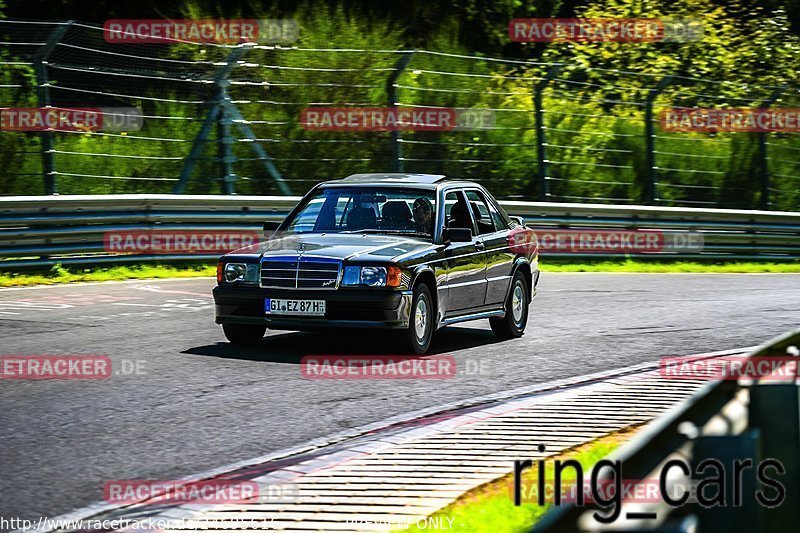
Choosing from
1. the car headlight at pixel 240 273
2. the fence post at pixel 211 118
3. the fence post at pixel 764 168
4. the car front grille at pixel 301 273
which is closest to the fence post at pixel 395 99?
the fence post at pixel 211 118

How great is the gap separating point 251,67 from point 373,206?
974 centimetres

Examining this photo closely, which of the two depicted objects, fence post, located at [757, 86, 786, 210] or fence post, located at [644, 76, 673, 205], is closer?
fence post, located at [644, 76, 673, 205]

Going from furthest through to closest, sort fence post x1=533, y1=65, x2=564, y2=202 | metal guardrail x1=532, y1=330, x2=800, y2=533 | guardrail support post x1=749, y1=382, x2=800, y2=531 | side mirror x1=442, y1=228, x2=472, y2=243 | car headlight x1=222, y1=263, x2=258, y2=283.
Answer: fence post x1=533, y1=65, x2=564, y2=202 → side mirror x1=442, y1=228, x2=472, y2=243 → car headlight x1=222, y1=263, x2=258, y2=283 → guardrail support post x1=749, y1=382, x2=800, y2=531 → metal guardrail x1=532, y1=330, x2=800, y2=533

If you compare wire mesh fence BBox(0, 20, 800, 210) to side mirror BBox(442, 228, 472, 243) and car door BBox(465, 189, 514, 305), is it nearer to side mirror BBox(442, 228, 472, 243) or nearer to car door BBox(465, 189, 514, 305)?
car door BBox(465, 189, 514, 305)

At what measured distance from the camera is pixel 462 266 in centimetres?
1191

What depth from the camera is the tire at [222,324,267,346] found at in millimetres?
11297

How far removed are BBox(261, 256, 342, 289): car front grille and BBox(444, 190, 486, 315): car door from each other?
1338 mm

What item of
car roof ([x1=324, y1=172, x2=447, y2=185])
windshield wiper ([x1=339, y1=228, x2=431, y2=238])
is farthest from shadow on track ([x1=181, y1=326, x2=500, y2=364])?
car roof ([x1=324, y1=172, x2=447, y2=185])

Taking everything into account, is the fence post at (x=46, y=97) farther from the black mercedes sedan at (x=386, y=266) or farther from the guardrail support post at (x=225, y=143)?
the black mercedes sedan at (x=386, y=266)

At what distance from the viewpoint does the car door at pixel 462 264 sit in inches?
462

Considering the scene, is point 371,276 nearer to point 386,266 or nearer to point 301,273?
point 386,266

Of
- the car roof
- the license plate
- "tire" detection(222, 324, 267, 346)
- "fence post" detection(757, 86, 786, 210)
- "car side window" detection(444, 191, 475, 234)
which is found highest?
the car roof

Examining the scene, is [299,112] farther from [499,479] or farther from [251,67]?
[499,479]

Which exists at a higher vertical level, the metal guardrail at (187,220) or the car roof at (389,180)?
the car roof at (389,180)
